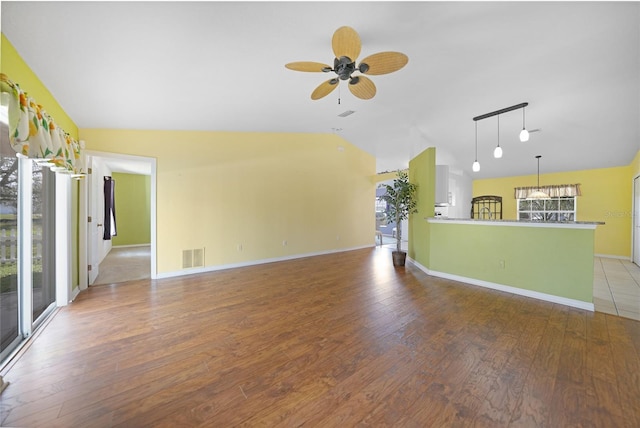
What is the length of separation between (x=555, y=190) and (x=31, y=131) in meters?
10.1

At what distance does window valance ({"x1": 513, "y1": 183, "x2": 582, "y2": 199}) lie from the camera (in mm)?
6603

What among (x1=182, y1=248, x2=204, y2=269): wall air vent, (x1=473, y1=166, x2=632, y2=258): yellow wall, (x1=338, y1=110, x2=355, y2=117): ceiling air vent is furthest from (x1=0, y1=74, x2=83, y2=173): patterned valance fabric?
(x1=473, y1=166, x2=632, y2=258): yellow wall

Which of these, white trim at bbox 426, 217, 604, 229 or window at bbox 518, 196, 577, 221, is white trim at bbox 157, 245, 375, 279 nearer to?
white trim at bbox 426, 217, 604, 229

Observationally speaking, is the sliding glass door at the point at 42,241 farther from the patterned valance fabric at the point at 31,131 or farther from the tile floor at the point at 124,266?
the tile floor at the point at 124,266

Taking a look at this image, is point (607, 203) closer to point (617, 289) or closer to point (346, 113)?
point (617, 289)

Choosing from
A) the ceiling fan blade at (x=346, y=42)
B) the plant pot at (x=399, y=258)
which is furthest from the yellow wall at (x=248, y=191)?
the ceiling fan blade at (x=346, y=42)

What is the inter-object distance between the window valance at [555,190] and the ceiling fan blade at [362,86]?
7.31 m

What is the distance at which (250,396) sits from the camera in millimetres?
1597

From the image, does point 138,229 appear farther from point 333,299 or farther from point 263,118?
point 333,299

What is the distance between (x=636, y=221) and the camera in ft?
17.7

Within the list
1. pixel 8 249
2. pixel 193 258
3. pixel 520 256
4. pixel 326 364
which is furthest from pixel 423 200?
pixel 8 249

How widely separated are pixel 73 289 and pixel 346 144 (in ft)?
20.5

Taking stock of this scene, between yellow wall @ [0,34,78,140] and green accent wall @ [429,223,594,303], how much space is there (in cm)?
526

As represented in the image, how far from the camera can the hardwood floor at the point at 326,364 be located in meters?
1.46
